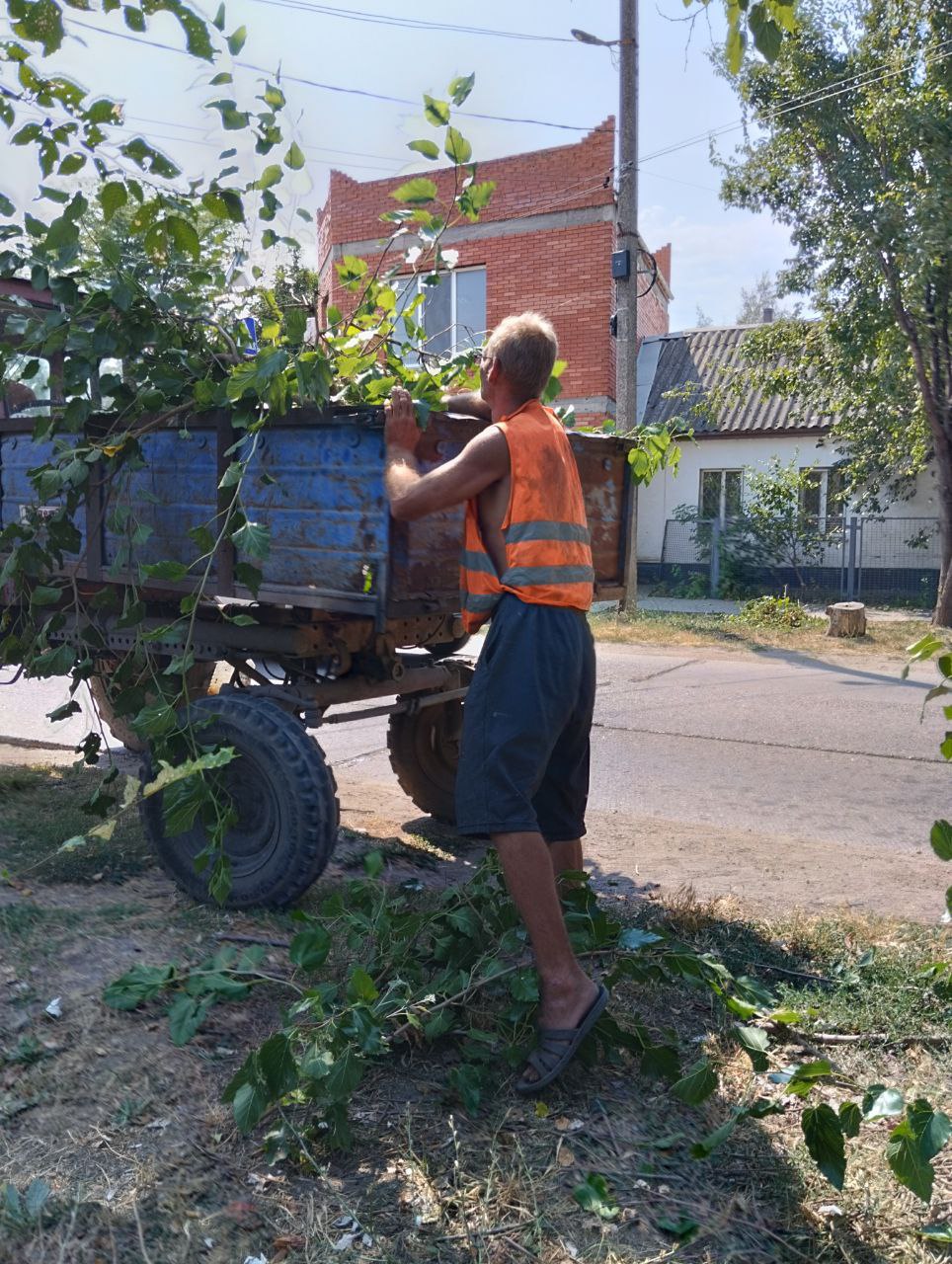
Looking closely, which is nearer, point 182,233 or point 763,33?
point 763,33

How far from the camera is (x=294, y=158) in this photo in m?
4.18

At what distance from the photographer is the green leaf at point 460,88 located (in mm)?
3928

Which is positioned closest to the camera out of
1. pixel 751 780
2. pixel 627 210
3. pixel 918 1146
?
pixel 918 1146

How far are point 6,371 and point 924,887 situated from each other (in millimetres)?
4098

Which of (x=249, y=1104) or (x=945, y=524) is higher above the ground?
(x=945, y=524)

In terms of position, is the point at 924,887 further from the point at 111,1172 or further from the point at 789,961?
the point at 111,1172

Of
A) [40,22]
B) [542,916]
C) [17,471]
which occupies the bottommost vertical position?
[542,916]

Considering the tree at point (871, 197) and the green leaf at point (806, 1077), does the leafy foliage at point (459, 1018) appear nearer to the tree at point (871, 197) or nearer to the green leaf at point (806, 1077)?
the green leaf at point (806, 1077)

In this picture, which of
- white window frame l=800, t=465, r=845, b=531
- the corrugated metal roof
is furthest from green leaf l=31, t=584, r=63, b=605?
white window frame l=800, t=465, r=845, b=531

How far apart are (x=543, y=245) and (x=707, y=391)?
389 cm

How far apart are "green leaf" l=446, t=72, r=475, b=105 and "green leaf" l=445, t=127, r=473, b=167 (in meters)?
0.12

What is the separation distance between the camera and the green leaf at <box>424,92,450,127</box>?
4.02 meters

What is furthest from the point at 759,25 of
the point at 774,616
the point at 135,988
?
the point at 774,616

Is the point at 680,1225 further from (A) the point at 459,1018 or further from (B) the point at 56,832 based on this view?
(B) the point at 56,832
